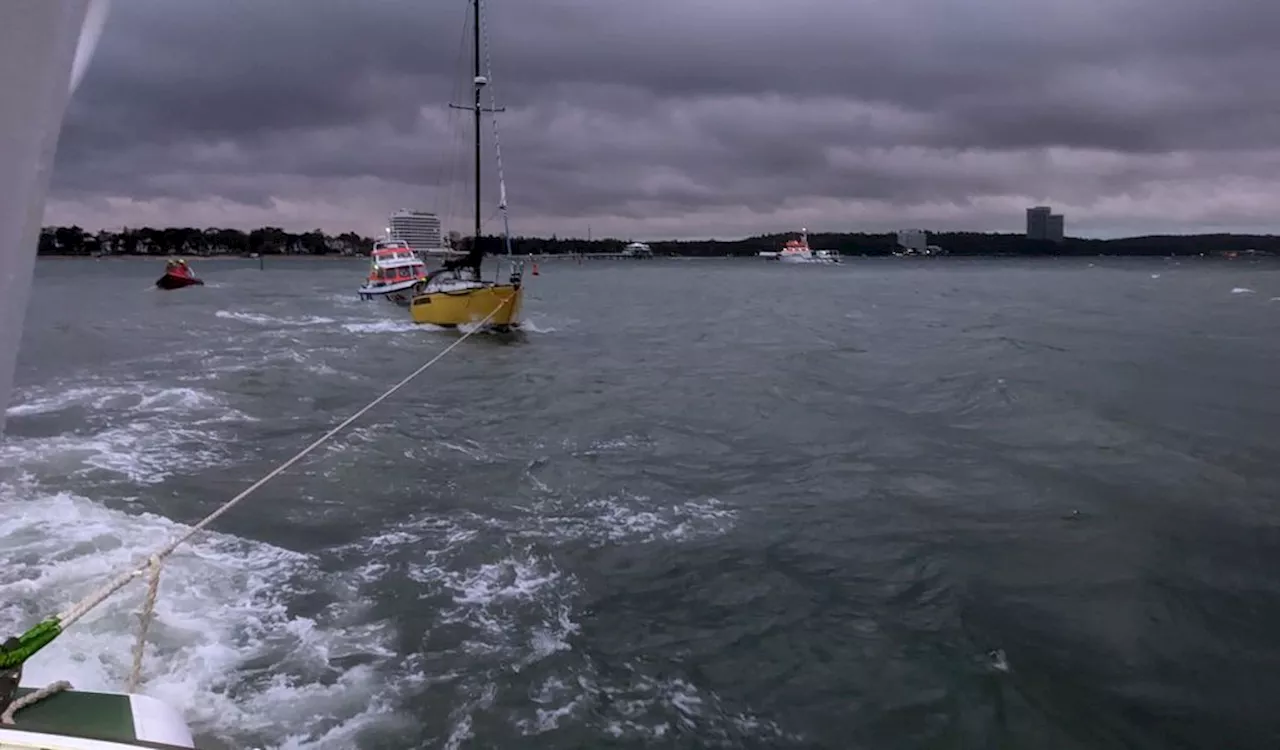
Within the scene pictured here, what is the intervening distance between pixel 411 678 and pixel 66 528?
15.8ft

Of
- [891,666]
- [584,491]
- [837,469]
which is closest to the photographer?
[891,666]

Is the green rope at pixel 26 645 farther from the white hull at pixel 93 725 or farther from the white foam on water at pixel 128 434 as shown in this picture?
the white foam on water at pixel 128 434

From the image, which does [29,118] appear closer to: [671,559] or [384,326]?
[671,559]

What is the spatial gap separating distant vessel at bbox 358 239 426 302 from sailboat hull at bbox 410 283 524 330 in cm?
1853

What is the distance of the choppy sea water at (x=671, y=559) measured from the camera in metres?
6.11

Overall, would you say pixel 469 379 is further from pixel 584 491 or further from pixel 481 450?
pixel 584 491

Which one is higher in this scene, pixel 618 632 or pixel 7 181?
pixel 7 181

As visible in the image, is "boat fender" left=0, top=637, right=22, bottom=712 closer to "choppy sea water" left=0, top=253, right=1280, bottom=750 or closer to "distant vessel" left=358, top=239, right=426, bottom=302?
"choppy sea water" left=0, top=253, right=1280, bottom=750

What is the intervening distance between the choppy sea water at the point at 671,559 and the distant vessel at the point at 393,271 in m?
30.4

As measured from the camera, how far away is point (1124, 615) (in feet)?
25.5

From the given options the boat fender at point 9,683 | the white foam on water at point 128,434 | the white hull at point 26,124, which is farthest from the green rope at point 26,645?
the white foam on water at point 128,434

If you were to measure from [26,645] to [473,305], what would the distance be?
2869cm

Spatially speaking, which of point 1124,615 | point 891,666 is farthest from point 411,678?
point 1124,615

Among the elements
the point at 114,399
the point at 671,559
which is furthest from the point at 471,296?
the point at 671,559
